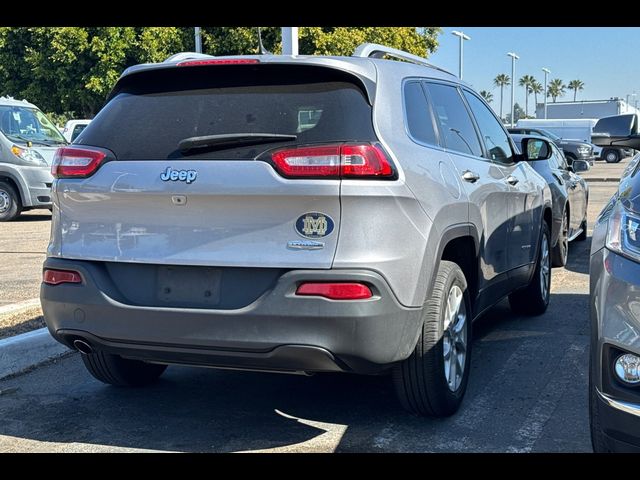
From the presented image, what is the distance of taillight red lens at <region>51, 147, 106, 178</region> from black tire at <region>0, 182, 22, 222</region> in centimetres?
1052

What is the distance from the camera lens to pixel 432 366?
3.92 meters

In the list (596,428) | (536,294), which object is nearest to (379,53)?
(596,428)

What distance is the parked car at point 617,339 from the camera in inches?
113

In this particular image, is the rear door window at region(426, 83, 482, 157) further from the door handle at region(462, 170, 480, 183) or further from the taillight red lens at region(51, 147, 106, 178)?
the taillight red lens at region(51, 147, 106, 178)

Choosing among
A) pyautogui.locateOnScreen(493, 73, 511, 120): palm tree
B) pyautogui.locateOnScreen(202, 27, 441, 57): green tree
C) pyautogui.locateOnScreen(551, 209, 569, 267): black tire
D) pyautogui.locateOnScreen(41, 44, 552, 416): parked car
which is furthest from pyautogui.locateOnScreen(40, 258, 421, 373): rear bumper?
pyautogui.locateOnScreen(493, 73, 511, 120): palm tree

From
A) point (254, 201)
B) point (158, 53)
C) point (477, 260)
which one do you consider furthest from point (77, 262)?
point (158, 53)

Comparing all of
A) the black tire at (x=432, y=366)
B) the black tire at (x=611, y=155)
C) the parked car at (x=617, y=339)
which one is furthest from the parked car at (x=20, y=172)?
the black tire at (x=611, y=155)

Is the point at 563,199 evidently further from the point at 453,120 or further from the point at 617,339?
the point at 617,339

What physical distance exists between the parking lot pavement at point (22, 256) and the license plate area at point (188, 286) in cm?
370

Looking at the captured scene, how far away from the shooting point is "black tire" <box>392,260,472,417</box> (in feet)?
12.7

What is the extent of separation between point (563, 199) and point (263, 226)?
5.40m

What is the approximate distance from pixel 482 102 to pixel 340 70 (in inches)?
91.0

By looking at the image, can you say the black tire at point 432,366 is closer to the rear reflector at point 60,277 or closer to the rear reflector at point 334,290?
the rear reflector at point 334,290
